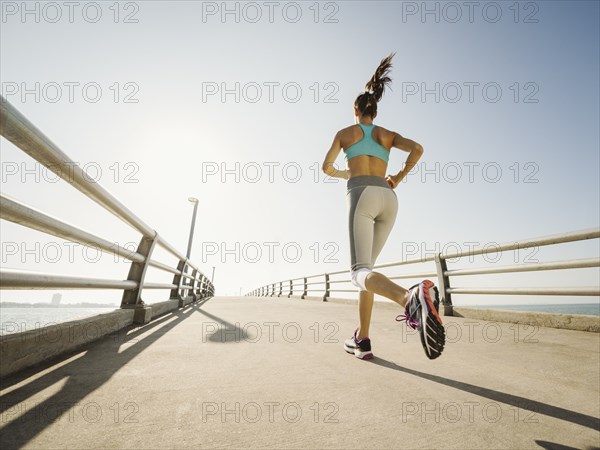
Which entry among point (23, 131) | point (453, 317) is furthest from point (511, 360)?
point (23, 131)

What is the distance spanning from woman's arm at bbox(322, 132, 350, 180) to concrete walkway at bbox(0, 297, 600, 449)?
5.41 feet

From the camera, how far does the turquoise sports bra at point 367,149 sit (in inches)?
109

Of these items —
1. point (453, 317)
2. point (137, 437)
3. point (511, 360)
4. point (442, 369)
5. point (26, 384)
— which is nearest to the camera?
Answer: point (137, 437)

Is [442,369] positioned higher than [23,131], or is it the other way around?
[23,131]

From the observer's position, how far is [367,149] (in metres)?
2.77

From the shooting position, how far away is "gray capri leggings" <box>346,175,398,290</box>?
8.41ft

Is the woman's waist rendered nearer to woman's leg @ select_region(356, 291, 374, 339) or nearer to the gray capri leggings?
the gray capri leggings

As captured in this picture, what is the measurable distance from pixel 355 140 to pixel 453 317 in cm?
376

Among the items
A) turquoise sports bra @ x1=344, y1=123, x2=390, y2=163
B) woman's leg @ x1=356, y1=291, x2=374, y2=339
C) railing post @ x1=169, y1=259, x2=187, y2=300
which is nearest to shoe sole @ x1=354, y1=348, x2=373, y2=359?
woman's leg @ x1=356, y1=291, x2=374, y2=339

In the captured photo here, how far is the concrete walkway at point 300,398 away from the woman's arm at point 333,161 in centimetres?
165

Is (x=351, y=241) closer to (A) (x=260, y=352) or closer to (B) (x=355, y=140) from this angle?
(B) (x=355, y=140)

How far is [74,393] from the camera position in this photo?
1.53 meters

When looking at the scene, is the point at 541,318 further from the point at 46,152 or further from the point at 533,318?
the point at 46,152

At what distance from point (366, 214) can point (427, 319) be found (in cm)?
116
